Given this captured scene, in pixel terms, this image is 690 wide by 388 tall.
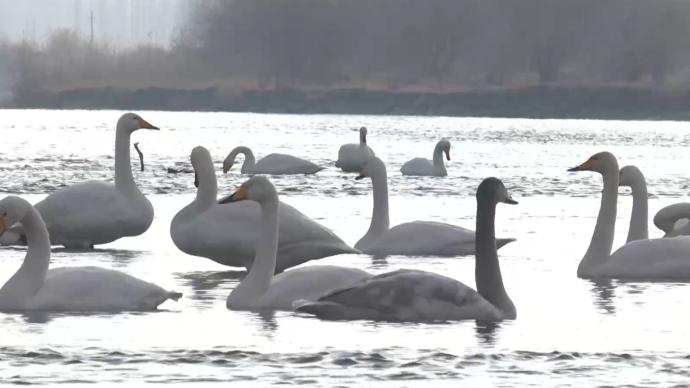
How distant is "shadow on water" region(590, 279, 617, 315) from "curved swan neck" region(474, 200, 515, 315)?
3.40ft

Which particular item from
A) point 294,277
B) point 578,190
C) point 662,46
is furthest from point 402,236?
point 662,46

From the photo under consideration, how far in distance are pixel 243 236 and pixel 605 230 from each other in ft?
9.86

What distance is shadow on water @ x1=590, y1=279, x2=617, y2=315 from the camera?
12602 millimetres

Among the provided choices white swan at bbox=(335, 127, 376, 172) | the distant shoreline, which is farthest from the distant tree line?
white swan at bbox=(335, 127, 376, 172)

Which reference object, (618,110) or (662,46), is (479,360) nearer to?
(618,110)

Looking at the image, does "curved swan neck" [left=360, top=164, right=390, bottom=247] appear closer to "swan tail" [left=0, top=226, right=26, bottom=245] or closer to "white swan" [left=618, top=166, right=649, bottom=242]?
"white swan" [left=618, top=166, right=649, bottom=242]

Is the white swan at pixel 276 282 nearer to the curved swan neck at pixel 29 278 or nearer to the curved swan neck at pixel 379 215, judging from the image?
the curved swan neck at pixel 29 278

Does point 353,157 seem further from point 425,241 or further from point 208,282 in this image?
point 208,282

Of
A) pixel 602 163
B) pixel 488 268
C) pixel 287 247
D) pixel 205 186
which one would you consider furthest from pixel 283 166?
pixel 488 268

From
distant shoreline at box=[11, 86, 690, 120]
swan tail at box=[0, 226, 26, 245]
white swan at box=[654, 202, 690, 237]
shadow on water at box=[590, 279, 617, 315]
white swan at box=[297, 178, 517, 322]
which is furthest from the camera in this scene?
distant shoreline at box=[11, 86, 690, 120]

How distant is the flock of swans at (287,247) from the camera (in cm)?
1140

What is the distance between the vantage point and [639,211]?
15.8 m

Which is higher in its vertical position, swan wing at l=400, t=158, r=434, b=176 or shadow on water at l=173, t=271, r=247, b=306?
shadow on water at l=173, t=271, r=247, b=306

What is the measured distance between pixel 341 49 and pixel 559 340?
105 metres
